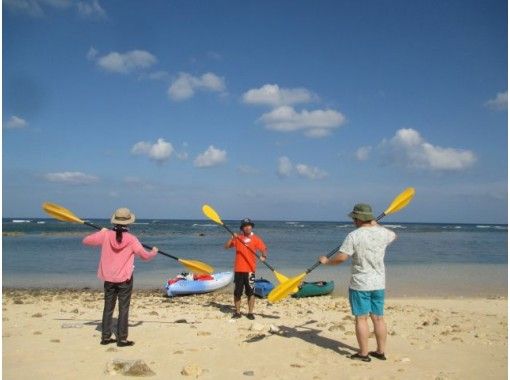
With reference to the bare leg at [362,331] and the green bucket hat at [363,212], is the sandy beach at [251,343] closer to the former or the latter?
the bare leg at [362,331]

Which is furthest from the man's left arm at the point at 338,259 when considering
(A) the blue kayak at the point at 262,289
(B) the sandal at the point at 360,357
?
(A) the blue kayak at the point at 262,289

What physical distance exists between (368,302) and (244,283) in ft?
9.88

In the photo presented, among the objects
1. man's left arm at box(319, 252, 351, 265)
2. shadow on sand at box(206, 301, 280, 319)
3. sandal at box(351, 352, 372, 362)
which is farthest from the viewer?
shadow on sand at box(206, 301, 280, 319)

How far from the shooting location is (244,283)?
7473 millimetres

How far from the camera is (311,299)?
9.91 meters

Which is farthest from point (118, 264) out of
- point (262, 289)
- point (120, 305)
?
point (262, 289)

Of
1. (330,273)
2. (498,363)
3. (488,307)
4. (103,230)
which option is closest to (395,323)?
(498,363)

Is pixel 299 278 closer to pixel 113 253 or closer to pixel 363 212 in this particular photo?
pixel 363 212

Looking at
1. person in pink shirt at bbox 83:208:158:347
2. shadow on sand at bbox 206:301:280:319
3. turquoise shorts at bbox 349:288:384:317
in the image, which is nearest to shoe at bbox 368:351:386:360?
turquoise shorts at bbox 349:288:384:317

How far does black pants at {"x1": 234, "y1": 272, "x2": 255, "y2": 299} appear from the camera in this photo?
24.2 ft

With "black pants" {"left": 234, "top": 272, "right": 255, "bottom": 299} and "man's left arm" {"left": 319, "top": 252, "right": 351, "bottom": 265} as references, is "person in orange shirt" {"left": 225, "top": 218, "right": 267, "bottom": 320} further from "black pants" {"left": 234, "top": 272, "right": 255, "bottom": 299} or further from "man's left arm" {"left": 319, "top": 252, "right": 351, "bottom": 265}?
"man's left arm" {"left": 319, "top": 252, "right": 351, "bottom": 265}

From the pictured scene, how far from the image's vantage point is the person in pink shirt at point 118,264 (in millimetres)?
5426

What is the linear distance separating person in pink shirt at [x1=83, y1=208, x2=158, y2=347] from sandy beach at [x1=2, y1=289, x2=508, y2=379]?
0.86 ft

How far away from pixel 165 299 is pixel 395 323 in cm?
515
